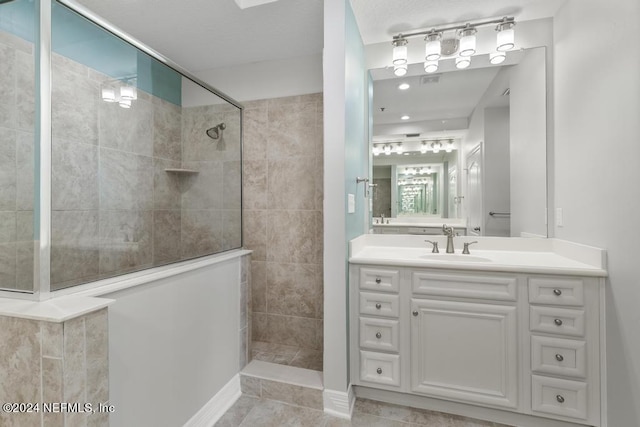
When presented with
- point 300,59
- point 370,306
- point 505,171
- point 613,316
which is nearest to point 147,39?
point 300,59

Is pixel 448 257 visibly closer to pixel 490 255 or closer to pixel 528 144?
pixel 490 255

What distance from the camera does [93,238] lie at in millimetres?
1693

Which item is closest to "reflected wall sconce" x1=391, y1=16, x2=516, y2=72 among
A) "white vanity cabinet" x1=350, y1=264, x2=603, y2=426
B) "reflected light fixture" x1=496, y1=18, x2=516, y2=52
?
"reflected light fixture" x1=496, y1=18, x2=516, y2=52

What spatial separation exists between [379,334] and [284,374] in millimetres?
711

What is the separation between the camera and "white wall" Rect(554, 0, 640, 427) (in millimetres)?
1270

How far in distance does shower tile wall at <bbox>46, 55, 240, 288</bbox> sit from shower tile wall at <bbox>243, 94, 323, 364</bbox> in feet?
0.79

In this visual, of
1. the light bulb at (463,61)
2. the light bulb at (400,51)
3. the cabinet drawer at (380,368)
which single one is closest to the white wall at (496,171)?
the light bulb at (463,61)

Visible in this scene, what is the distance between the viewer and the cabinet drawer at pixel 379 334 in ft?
5.79

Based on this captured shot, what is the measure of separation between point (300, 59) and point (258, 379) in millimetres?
2447

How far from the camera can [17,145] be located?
1219 millimetres

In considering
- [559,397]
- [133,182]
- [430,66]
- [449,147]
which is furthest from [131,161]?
[559,397]

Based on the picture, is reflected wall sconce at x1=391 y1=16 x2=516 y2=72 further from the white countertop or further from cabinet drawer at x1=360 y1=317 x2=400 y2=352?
cabinet drawer at x1=360 y1=317 x2=400 y2=352

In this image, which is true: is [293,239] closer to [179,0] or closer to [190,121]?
[190,121]

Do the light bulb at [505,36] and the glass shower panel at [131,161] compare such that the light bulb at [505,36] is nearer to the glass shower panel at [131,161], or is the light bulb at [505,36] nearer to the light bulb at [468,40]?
the light bulb at [468,40]
